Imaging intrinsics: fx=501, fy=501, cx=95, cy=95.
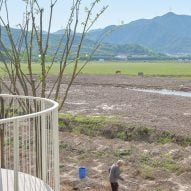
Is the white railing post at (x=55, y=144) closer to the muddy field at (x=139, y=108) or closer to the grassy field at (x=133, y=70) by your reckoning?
the muddy field at (x=139, y=108)

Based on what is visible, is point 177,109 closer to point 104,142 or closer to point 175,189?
point 104,142

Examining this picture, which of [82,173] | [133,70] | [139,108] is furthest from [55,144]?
[133,70]

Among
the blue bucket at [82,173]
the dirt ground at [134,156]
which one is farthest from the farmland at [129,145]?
the blue bucket at [82,173]

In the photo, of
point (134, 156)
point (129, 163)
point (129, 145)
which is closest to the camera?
point (129, 163)

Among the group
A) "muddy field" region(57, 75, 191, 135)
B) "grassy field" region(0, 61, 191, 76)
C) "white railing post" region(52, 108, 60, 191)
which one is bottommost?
"grassy field" region(0, 61, 191, 76)

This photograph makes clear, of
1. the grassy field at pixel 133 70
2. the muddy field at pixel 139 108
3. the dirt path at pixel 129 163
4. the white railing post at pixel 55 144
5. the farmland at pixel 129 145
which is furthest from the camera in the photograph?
the grassy field at pixel 133 70

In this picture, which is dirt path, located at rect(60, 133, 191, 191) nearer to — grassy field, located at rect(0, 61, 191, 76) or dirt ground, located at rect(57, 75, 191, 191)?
dirt ground, located at rect(57, 75, 191, 191)

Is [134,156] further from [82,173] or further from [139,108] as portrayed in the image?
[139,108]

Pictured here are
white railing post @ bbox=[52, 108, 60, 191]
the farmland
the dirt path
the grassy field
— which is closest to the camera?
white railing post @ bbox=[52, 108, 60, 191]

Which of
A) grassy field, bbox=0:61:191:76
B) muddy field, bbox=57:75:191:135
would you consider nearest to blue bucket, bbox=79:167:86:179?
muddy field, bbox=57:75:191:135

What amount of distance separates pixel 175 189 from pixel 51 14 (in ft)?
26.1

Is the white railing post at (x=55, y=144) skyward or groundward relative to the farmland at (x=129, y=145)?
skyward

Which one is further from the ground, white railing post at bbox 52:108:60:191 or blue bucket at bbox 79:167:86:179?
white railing post at bbox 52:108:60:191

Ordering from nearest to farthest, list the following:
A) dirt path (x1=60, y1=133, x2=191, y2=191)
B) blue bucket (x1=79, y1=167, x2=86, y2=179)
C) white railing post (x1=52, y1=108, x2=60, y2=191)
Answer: white railing post (x1=52, y1=108, x2=60, y2=191), dirt path (x1=60, y1=133, x2=191, y2=191), blue bucket (x1=79, y1=167, x2=86, y2=179)
